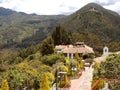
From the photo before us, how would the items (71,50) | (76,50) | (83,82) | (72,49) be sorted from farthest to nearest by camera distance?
(76,50)
(72,49)
(71,50)
(83,82)

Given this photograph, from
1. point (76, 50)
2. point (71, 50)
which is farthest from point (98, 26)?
point (71, 50)

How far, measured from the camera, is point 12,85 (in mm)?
32656

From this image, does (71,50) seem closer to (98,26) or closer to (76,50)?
(76,50)

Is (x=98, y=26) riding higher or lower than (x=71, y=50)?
lower

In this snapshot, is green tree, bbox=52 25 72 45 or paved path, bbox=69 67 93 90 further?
green tree, bbox=52 25 72 45

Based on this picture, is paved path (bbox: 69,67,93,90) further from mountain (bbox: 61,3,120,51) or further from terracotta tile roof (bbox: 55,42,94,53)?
mountain (bbox: 61,3,120,51)

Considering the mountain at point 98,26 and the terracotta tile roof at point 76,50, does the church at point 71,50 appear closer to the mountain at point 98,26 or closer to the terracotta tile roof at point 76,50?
the terracotta tile roof at point 76,50

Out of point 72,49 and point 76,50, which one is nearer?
point 72,49

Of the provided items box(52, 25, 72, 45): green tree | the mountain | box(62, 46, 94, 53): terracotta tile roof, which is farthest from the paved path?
the mountain

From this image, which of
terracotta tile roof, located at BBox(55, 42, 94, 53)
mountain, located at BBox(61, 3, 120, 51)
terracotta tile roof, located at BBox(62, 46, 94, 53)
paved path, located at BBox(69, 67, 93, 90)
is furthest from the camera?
mountain, located at BBox(61, 3, 120, 51)

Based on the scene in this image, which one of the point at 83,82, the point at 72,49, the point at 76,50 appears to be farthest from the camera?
the point at 76,50

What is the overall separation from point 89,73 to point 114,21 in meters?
142

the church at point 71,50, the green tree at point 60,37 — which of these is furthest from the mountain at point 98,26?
the church at point 71,50

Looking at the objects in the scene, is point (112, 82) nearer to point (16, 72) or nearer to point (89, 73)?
point (16, 72)
